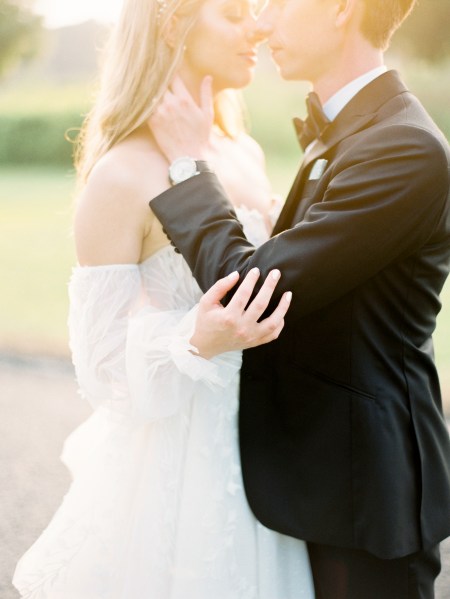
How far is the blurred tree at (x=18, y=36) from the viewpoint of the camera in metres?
19.4

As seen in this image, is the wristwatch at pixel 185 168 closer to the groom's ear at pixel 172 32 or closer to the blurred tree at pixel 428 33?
the groom's ear at pixel 172 32

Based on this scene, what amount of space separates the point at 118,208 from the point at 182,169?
0.68 feet

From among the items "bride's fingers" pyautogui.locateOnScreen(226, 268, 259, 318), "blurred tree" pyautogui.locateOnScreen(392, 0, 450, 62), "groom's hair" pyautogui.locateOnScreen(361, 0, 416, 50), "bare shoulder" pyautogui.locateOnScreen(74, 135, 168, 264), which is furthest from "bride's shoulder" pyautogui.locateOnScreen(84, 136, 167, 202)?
"blurred tree" pyautogui.locateOnScreen(392, 0, 450, 62)

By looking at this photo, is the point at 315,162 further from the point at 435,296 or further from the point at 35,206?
the point at 35,206

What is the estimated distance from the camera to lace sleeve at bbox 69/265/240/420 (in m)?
1.96

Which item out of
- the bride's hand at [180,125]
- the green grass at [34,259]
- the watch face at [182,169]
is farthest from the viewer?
the green grass at [34,259]

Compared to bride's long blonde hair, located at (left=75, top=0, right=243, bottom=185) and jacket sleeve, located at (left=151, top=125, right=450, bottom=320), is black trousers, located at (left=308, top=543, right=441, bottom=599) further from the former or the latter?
bride's long blonde hair, located at (left=75, top=0, right=243, bottom=185)

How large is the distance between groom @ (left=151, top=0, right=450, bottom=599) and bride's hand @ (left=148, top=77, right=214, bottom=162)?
112 mm

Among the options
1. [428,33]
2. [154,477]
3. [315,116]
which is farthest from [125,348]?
[428,33]

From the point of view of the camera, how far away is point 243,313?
1642mm

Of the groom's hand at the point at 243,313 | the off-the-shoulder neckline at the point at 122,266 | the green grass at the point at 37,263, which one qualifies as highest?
the off-the-shoulder neckline at the point at 122,266

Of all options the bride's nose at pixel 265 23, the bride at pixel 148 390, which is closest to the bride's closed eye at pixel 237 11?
the bride at pixel 148 390

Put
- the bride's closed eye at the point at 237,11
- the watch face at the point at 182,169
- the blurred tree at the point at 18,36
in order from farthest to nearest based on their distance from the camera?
1. the blurred tree at the point at 18,36
2. the bride's closed eye at the point at 237,11
3. the watch face at the point at 182,169

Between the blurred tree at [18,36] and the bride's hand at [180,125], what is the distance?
18562mm
